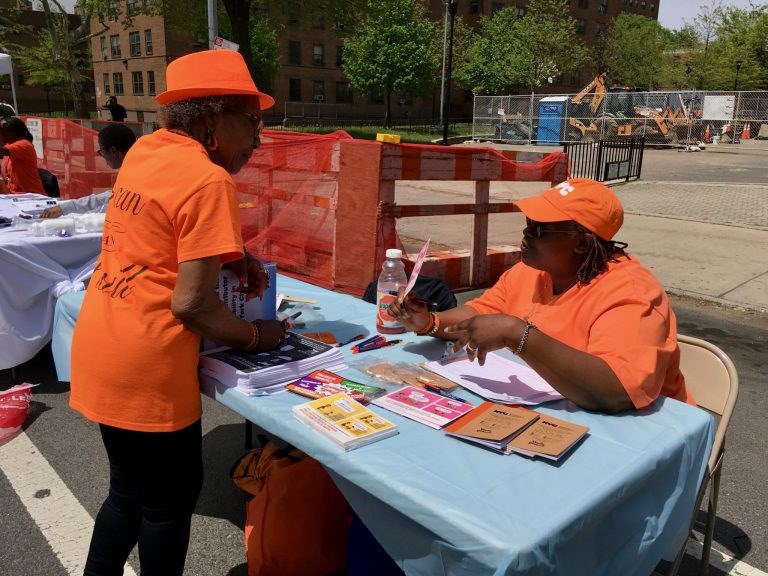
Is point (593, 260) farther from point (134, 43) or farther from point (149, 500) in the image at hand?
point (134, 43)

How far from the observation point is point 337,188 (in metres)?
5.68

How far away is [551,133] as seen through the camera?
Result: 30.1m

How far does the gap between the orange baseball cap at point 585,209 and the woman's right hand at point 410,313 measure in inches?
21.5

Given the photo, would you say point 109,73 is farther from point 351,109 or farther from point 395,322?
point 395,322

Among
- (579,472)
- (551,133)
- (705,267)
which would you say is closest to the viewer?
(579,472)

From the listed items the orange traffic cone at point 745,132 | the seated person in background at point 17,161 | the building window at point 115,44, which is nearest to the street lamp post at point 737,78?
the orange traffic cone at point 745,132

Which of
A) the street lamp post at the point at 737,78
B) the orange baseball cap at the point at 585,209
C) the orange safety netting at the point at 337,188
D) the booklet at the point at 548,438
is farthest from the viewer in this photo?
the street lamp post at the point at 737,78

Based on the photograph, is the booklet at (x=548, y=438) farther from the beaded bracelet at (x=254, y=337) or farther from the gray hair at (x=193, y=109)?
the gray hair at (x=193, y=109)

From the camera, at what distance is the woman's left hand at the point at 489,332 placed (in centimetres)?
180

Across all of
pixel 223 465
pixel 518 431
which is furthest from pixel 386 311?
pixel 223 465

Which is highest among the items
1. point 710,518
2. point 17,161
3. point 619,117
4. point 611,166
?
point 619,117

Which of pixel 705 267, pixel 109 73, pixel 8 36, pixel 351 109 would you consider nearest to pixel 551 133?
pixel 705 267

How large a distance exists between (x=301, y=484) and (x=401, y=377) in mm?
650

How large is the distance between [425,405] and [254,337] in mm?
586
